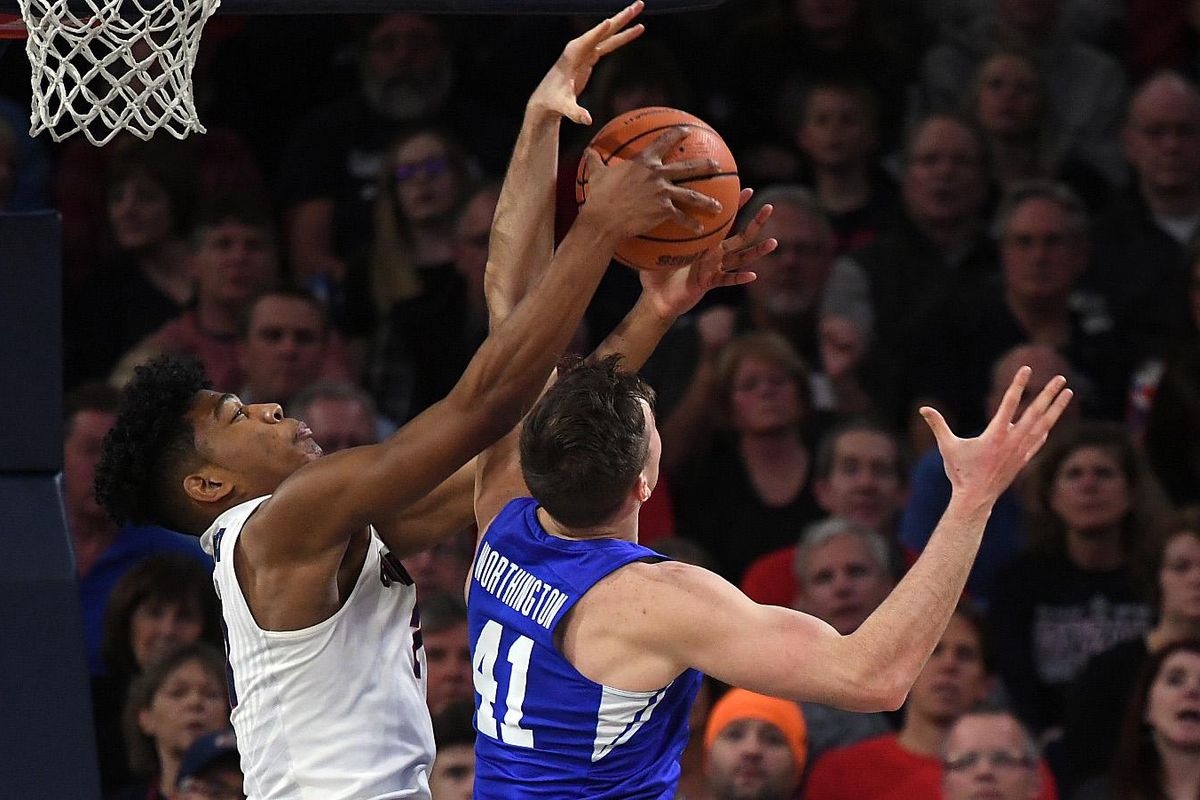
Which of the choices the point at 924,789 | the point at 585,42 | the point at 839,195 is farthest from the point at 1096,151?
the point at 585,42

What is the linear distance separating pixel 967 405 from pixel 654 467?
3737 millimetres

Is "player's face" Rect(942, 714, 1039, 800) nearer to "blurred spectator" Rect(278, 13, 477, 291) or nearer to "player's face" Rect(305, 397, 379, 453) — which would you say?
"player's face" Rect(305, 397, 379, 453)

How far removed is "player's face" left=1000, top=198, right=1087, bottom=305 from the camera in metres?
7.43

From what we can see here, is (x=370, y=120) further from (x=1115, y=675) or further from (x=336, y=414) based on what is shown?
(x=1115, y=675)

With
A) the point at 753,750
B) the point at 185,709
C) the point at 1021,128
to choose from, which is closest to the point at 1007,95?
the point at 1021,128

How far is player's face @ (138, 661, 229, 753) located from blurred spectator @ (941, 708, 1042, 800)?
219 centimetres

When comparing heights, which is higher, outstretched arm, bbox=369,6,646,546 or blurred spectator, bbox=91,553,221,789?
outstretched arm, bbox=369,6,646,546

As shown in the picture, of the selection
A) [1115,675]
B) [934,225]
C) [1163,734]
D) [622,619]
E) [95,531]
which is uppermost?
[934,225]

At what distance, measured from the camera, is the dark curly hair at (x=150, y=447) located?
4258 mm

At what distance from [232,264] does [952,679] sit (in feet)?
10.3

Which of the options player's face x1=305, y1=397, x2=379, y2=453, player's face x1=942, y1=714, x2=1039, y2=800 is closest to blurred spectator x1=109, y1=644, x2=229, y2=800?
player's face x1=305, y1=397, x2=379, y2=453

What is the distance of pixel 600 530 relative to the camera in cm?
386

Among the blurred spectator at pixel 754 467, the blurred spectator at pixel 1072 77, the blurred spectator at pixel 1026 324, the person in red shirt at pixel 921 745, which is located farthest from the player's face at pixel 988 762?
the blurred spectator at pixel 1072 77

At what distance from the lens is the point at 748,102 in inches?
333
